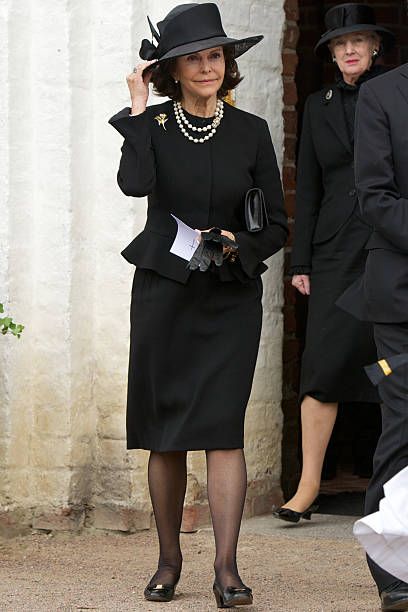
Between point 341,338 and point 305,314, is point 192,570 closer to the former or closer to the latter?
point 341,338

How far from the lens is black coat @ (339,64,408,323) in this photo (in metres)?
4.41

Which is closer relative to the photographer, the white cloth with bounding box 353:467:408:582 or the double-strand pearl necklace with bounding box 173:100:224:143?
the white cloth with bounding box 353:467:408:582

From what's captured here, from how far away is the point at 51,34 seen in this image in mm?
5852

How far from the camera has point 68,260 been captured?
590cm

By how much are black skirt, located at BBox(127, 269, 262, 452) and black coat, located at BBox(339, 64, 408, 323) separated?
1.61 feet

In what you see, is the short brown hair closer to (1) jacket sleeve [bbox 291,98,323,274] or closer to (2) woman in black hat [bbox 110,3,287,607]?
(2) woman in black hat [bbox 110,3,287,607]

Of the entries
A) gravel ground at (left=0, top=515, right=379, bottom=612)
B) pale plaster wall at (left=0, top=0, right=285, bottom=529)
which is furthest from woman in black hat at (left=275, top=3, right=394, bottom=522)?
pale plaster wall at (left=0, top=0, right=285, bottom=529)

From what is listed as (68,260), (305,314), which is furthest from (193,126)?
(305,314)

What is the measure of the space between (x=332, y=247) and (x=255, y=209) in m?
1.16

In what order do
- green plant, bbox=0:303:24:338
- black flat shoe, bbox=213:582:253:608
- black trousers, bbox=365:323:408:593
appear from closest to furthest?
black trousers, bbox=365:323:408:593 < black flat shoe, bbox=213:582:253:608 < green plant, bbox=0:303:24:338

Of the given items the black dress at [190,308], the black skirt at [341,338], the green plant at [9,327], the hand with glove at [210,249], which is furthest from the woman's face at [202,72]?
the black skirt at [341,338]

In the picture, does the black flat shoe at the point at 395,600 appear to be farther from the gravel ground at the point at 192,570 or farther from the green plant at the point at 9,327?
the green plant at the point at 9,327

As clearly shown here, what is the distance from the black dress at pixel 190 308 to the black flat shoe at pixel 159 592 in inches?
17.4

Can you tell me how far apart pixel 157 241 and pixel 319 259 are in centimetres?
131
